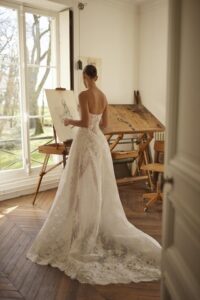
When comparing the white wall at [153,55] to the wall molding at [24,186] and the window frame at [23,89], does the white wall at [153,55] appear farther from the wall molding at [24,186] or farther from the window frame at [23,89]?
the wall molding at [24,186]

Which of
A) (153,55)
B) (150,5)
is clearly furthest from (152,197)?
(150,5)

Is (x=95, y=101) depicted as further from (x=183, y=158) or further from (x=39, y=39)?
(x=39, y=39)

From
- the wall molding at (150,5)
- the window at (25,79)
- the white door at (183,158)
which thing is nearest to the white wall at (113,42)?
the wall molding at (150,5)

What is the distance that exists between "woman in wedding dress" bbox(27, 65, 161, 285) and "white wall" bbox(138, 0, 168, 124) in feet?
7.95

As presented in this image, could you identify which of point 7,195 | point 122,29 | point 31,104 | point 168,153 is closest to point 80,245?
point 168,153

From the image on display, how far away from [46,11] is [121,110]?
5.73 ft

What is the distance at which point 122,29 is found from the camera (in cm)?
515

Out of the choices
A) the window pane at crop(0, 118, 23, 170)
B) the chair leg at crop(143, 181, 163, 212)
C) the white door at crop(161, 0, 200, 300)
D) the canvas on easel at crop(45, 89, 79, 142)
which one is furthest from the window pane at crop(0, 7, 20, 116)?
the white door at crop(161, 0, 200, 300)

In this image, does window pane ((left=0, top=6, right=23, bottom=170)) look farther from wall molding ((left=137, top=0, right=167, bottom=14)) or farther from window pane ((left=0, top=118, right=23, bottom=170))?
wall molding ((left=137, top=0, right=167, bottom=14))

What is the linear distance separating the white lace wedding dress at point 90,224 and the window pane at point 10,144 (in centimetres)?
181

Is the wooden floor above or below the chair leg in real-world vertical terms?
below

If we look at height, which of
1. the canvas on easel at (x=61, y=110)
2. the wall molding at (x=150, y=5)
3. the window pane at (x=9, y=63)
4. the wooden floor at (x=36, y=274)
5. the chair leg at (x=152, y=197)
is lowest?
the wooden floor at (x=36, y=274)

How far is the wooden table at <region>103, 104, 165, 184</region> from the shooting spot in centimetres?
441

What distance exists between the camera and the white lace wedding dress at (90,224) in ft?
8.39
